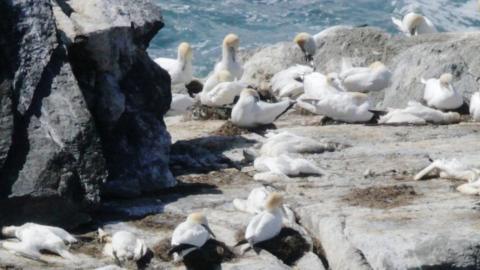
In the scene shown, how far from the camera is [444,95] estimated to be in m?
14.5

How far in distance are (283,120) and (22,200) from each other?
5.28 m

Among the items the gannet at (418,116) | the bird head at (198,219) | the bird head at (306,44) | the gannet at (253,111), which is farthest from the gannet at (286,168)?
the bird head at (306,44)

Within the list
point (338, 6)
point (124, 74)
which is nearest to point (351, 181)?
point (124, 74)

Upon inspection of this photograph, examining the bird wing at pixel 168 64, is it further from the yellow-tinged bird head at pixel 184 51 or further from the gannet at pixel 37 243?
the gannet at pixel 37 243

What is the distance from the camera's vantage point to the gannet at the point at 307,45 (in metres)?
16.8

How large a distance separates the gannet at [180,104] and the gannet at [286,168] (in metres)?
3.05

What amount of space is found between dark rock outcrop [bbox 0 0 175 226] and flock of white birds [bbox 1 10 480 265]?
0.47 metres

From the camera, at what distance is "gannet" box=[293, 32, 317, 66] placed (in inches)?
663

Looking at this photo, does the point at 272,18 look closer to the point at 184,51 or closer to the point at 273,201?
the point at 184,51

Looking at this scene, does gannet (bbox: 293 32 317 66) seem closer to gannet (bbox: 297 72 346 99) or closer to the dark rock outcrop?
gannet (bbox: 297 72 346 99)

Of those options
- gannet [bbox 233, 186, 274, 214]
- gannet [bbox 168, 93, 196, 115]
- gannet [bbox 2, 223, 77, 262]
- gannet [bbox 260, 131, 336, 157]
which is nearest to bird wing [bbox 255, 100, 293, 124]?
gannet [bbox 260, 131, 336, 157]

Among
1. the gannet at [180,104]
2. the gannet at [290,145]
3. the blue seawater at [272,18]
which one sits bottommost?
the blue seawater at [272,18]

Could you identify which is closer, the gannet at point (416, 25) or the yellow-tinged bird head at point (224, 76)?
the yellow-tinged bird head at point (224, 76)

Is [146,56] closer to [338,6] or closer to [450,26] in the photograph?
[450,26]
